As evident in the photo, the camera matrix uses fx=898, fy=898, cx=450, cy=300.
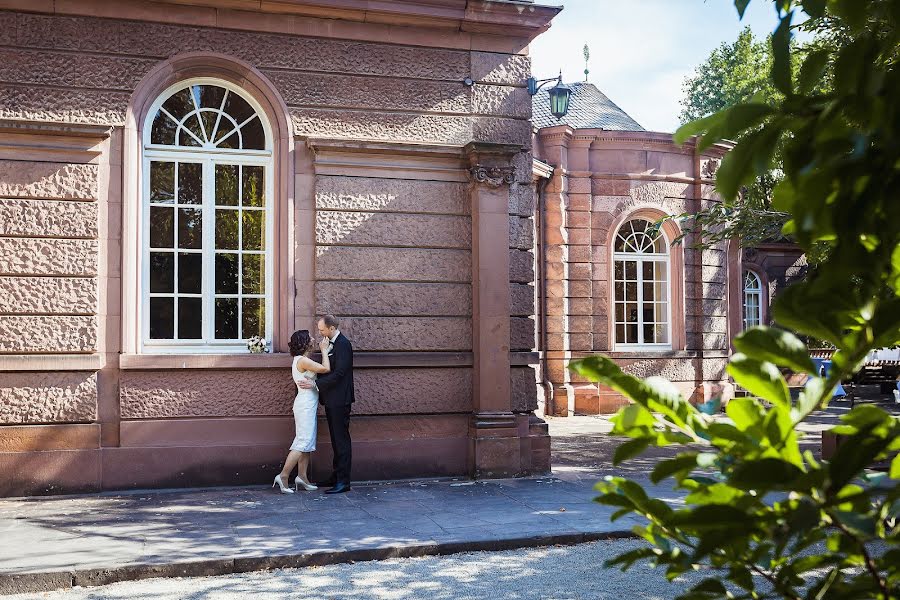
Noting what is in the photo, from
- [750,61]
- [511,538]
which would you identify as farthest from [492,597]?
[750,61]

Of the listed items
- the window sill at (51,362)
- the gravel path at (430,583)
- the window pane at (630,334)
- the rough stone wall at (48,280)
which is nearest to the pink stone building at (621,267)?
the window pane at (630,334)

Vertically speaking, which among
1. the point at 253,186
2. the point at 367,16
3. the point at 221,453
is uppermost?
the point at 367,16

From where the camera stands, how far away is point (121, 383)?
27.9 ft

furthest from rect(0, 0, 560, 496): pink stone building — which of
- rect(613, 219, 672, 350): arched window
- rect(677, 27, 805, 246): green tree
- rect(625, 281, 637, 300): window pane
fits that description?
rect(625, 281, 637, 300): window pane

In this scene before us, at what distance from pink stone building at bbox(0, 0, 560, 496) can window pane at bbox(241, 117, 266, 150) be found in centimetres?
2

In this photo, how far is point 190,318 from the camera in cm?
905

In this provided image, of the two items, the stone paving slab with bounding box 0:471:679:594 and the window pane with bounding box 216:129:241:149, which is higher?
the window pane with bounding box 216:129:241:149

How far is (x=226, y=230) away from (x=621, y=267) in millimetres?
10495

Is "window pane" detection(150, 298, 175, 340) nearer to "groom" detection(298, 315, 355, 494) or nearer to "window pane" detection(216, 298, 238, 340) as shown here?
"window pane" detection(216, 298, 238, 340)

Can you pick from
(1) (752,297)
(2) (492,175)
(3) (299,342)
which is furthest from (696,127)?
(1) (752,297)

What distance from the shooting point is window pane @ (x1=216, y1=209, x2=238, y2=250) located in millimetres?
9203

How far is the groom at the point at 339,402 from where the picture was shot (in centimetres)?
849

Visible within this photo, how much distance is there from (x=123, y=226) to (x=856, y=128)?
858 centimetres

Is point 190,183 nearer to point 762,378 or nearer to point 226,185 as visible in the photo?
point 226,185
